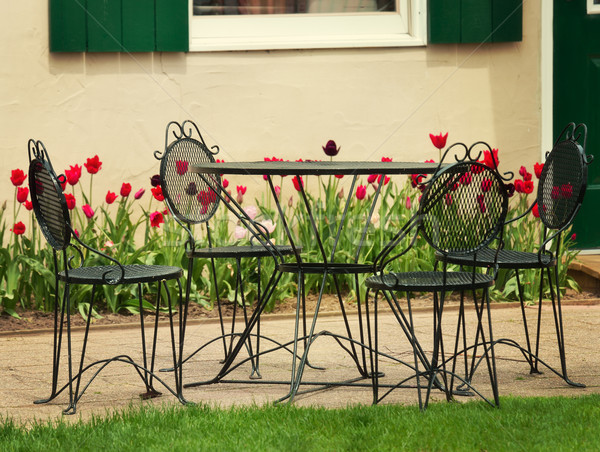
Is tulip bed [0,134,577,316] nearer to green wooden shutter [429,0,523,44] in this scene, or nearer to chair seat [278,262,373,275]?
green wooden shutter [429,0,523,44]

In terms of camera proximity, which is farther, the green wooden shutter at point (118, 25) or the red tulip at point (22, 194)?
the green wooden shutter at point (118, 25)

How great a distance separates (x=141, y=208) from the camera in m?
6.05

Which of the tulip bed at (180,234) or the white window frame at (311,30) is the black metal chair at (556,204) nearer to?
the tulip bed at (180,234)

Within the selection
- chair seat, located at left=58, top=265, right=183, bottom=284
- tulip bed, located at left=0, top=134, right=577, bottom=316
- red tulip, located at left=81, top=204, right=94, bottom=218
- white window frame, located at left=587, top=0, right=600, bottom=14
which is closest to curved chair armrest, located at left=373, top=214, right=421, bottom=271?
chair seat, located at left=58, top=265, right=183, bottom=284

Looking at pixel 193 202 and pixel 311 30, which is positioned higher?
pixel 311 30

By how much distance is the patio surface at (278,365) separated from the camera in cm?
369

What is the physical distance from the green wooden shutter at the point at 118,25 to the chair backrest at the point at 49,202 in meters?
2.58

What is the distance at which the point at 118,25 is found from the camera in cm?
614

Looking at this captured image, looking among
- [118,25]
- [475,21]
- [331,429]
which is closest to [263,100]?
[118,25]

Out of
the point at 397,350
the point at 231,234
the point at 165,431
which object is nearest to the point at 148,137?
the point at 231,234

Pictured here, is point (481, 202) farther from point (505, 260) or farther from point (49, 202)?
point (49, 202)

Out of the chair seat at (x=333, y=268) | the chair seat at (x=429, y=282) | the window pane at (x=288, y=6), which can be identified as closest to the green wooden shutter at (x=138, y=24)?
the window pane at (x=288, y=6)

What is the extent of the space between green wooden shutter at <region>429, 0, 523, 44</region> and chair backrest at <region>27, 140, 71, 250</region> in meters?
3.44

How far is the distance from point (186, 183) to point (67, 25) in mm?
2262
